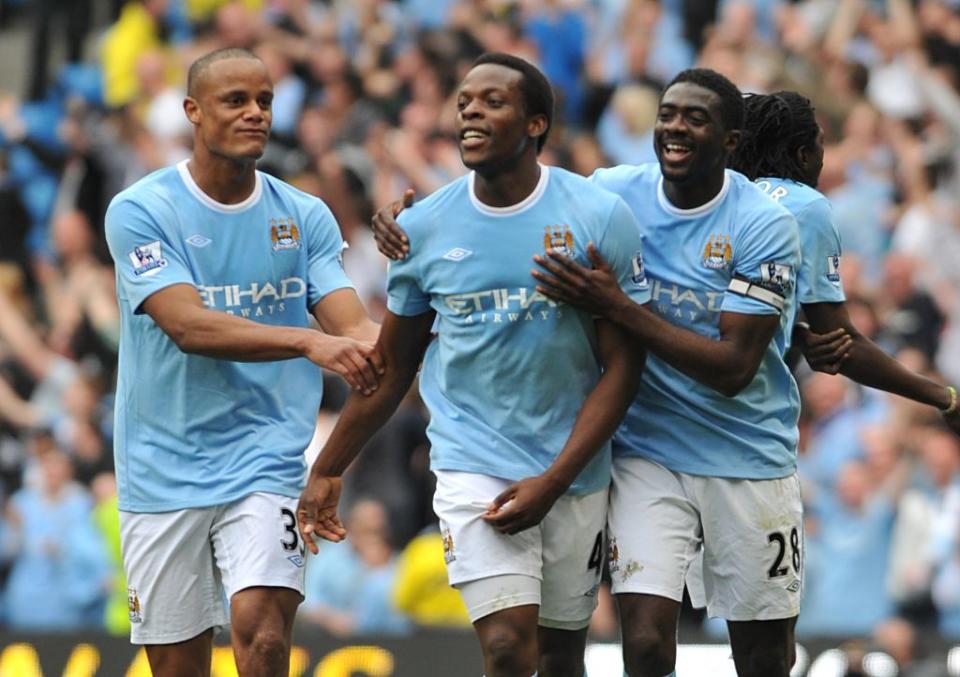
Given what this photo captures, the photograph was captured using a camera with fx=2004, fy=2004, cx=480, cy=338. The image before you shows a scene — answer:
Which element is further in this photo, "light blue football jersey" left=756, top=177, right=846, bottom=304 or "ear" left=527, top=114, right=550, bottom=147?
"light blue football jersey" left=756, top=177, right=846, bottom=304

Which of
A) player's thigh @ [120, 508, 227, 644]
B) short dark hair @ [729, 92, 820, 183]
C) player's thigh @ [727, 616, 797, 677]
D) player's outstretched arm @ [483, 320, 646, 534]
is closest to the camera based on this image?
player's outstretched arm @ [483, 320, 646, 534]

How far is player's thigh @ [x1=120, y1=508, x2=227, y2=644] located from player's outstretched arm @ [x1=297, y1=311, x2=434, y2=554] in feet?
1.25

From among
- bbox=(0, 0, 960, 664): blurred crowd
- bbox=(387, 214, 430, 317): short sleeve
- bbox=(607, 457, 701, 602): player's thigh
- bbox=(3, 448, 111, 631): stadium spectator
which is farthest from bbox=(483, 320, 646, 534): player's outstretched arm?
bbox=(3, 448, 111, 631): stadium spectator

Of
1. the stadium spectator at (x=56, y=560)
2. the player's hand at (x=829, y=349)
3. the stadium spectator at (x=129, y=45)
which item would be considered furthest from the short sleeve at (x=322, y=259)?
the stadium spectator at (x=129, y=45)

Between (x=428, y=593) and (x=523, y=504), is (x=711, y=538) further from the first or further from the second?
(x=428, y=593)

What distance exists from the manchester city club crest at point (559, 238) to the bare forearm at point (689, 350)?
0.96ft

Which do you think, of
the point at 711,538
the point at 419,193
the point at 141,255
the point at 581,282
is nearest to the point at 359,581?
the point at 419,193

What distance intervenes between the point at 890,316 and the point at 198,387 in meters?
6.55

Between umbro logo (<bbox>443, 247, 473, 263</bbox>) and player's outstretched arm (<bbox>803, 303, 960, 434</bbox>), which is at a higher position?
umbro logo (<bbox>443, 247, 473, 263</bbox>)

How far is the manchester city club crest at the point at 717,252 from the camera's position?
740cm

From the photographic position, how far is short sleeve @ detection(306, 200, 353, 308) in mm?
7598

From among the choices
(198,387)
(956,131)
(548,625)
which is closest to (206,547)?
(198,387)

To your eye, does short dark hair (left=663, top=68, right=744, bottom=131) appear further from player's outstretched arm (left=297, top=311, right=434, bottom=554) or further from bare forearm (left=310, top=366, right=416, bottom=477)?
bare forearm (left=310, top=366, right=416, bottom=477)

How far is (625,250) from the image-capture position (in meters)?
7.16
